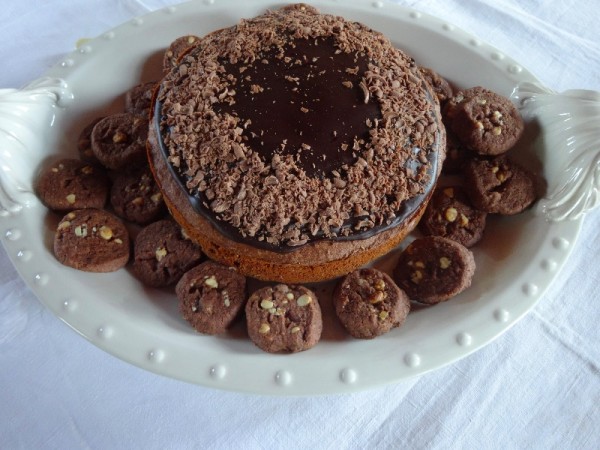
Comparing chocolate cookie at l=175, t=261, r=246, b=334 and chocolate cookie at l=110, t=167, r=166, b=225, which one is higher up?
chocolate cookie at l=110, t=167, r=166, b=225

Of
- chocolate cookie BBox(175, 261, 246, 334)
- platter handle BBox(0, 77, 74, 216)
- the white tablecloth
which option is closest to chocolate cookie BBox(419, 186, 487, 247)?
the white tablecloth

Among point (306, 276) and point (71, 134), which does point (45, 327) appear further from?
point (306, 276)

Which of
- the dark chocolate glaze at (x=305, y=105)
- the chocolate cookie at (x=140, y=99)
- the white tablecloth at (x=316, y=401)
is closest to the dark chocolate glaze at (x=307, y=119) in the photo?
the dark chocolate glaze at (x=305, y=105)

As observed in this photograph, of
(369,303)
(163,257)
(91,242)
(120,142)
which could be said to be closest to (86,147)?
(120,142)

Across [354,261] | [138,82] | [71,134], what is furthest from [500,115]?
[71,134]

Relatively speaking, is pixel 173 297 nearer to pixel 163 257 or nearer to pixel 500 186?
pixel 163 257

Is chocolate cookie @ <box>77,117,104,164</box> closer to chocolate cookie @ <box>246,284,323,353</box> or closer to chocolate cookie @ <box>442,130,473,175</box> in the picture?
chocolate cookie @ <box>246,284,323,353</box>
